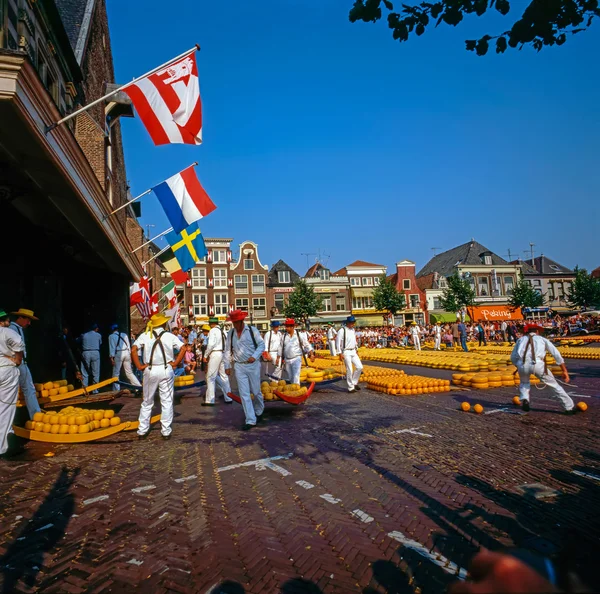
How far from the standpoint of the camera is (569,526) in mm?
3732

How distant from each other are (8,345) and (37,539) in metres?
3.76

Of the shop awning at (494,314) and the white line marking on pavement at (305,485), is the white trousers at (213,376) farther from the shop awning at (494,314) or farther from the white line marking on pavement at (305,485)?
the shop awning at (494,314)

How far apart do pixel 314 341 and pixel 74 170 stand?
33313mm

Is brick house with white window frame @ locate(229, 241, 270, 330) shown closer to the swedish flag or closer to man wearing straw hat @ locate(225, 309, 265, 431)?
the swedish flag

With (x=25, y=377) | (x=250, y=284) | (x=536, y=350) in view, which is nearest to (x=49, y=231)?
(x=25, y=377)

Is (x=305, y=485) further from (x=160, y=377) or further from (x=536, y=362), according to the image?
(x=536, y=362)

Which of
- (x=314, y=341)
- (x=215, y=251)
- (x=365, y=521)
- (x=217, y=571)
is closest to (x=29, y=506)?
(x=217, y=571)

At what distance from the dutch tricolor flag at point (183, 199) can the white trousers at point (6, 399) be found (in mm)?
5953

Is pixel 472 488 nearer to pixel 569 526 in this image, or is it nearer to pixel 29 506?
pixel 569 526

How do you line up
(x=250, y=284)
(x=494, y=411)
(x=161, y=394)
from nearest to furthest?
(x=161, y=394) → (x=494, y=411) → (x=250, y=284)

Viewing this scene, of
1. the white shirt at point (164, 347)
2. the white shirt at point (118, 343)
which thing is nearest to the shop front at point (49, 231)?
the white shirt at point (118, 343)

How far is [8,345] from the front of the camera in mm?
6410

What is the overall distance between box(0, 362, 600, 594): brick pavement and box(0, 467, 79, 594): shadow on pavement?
2 centimetres

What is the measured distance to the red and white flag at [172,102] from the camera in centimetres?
753
